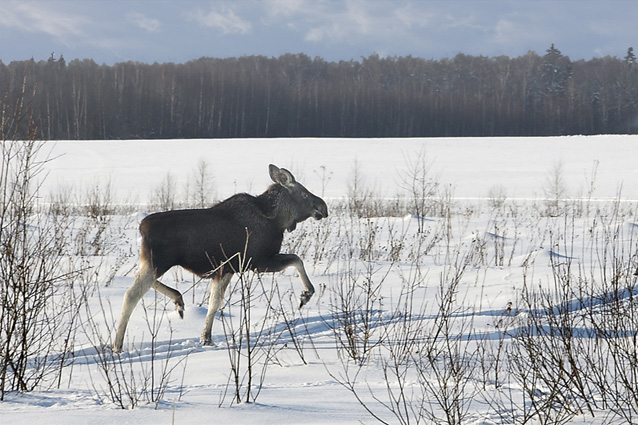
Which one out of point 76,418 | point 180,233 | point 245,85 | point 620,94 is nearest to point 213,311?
point 180,233

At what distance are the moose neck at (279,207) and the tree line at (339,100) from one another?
217ft

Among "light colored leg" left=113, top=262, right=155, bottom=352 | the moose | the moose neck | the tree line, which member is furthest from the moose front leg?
the tree line

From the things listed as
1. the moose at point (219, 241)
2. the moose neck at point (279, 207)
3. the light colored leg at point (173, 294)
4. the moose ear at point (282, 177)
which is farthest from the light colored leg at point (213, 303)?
the moose ear at point (282, 177)

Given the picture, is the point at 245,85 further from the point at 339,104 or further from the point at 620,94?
the point at 620,94

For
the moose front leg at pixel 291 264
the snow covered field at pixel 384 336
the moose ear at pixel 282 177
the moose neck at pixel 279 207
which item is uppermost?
the moose ear at pixel 282 177

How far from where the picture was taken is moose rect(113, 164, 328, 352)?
5305mm

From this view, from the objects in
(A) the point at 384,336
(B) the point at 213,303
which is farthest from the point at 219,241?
(A) the point at 384,336

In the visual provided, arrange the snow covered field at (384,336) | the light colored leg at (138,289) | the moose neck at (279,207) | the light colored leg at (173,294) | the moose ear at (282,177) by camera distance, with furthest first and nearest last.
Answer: the moose ear at (282,177), the moose neck at (279,207), the light colored leg at (173,294), the light colored leg at (138,289), the snow covered field at (384,336)

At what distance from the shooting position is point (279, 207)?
19.2ft

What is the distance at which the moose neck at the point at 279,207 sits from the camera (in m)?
5.80

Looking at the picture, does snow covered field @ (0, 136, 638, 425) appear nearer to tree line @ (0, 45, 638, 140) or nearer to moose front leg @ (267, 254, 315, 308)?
moose front leg @ (267, 254, 315, 308)

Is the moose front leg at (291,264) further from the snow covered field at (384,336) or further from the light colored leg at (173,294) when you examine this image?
the light colored leg at (173,294)

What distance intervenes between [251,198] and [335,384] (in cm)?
240

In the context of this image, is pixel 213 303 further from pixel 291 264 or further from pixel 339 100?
pixel 339 100
